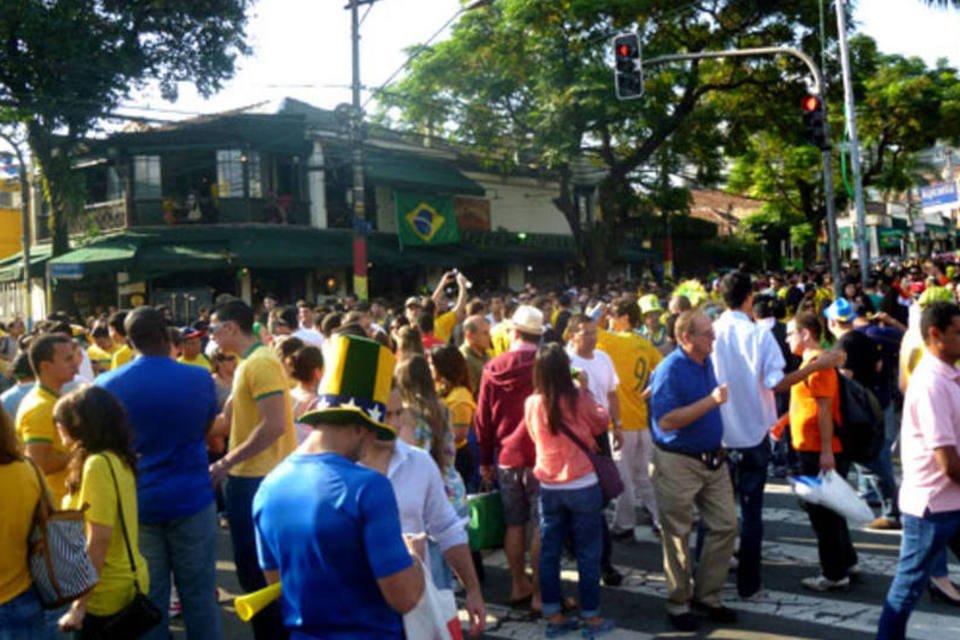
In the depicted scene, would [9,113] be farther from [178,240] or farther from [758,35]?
[758,35]

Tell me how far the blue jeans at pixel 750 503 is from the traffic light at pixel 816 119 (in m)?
9.91

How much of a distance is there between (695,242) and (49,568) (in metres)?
Answer: 45.7

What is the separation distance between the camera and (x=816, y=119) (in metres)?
14.6

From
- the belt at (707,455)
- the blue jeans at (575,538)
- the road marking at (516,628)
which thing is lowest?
the road marking at (516,628)

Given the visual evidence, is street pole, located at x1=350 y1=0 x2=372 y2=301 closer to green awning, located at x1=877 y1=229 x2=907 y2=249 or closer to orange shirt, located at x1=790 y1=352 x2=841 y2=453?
orange shirt, located at x1=790 y1=352 x2=841 y2=453

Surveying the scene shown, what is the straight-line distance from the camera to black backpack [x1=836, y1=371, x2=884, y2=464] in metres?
6.42

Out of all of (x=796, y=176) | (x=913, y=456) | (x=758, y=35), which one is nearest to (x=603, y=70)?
(x=758, y=35)

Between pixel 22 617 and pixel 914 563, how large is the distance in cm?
381

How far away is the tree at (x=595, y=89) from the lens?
1025 inches

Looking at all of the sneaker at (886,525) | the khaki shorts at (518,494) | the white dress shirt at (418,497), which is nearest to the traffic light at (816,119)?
the sneaker at (886,525)

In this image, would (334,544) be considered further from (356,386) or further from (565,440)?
(565,440)

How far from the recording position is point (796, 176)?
42.5 meters

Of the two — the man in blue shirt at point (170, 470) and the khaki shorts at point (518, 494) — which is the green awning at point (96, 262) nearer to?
the khaki shorts at point (518, 494)

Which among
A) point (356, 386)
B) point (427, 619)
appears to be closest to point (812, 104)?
point (356, 386)
